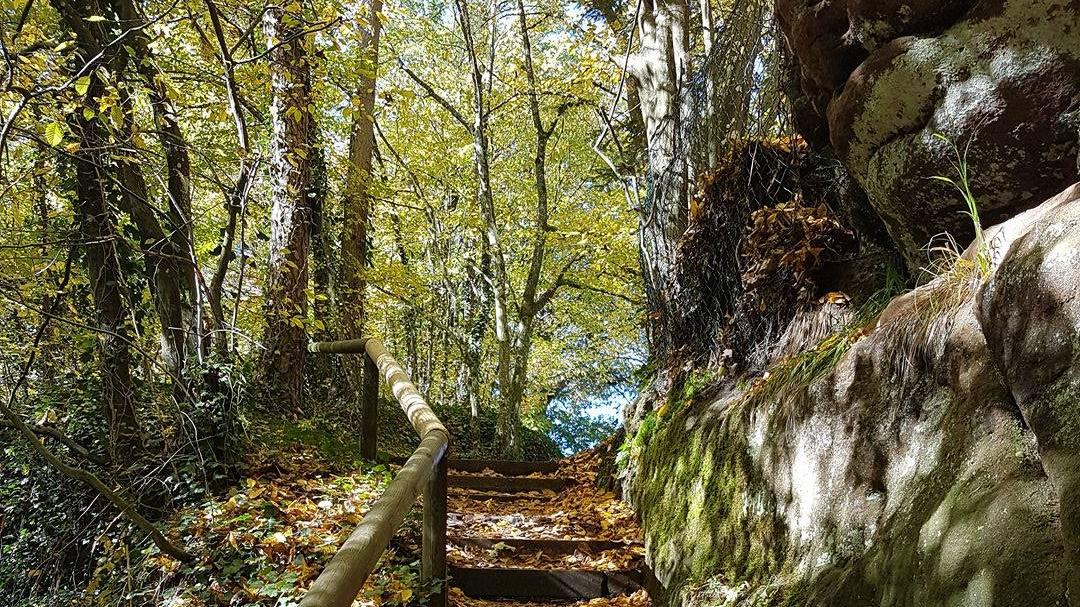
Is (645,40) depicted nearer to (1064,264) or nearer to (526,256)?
(1064,264)

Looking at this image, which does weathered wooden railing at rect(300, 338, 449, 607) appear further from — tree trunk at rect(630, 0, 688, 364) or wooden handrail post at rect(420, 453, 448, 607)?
tree trunk at rect(630, 0, 688, 364)

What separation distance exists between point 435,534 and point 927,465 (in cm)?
207

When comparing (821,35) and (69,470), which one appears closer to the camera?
(821,35)

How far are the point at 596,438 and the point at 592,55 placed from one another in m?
12.6

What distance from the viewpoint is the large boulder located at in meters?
2.53

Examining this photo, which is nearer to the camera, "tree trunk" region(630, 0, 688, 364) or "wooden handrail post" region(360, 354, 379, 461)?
"wooden handrail post" region(360, 354, 379, 461)

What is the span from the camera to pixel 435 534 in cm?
322

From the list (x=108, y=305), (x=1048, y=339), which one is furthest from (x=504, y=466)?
(x=1048, y=339)

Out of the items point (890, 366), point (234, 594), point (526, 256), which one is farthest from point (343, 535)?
point (526, 256)

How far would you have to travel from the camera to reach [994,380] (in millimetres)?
2062

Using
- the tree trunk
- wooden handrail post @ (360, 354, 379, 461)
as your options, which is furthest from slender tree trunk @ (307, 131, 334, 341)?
the tree trunk

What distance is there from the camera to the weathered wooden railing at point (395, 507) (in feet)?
4.97

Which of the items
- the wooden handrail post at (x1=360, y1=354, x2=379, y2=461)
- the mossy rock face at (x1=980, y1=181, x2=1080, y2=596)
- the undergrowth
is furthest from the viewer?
the wooden handrail post at (x1=360, y1=354, x2=379, y2=461)

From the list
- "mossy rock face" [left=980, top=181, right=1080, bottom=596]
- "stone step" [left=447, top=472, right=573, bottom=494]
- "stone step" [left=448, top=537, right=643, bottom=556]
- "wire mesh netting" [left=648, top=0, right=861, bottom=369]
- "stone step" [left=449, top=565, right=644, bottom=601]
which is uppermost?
"wire mesh netting" [left=648, top=0, right=861, bottom=369]
